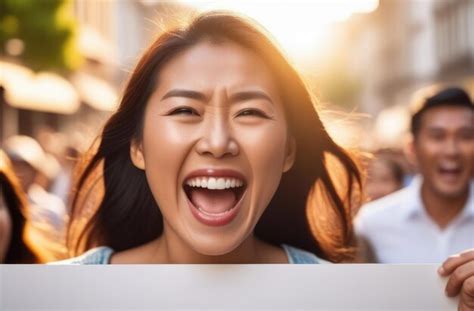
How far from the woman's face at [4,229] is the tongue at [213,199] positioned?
1269 millimetres

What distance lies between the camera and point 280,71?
2084 millimetres

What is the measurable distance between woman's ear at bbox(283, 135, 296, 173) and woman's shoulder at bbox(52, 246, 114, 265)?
0.50m

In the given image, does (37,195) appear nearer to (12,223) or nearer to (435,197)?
(12,223)

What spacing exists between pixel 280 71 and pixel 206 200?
36cm

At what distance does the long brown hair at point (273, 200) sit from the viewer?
2070mm

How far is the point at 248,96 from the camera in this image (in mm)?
2000

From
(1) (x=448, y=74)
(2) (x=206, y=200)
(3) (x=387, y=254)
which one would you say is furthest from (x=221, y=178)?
(1) (x=448, y=74)

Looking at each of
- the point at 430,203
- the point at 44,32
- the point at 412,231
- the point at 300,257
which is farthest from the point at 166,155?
the point at 44,32

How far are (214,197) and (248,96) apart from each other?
0.24m

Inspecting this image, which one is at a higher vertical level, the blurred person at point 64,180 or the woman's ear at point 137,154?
the woman's ear at point 137,154

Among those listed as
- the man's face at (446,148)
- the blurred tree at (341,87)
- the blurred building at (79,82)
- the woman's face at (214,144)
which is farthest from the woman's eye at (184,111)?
the blurred tree at (341,87)

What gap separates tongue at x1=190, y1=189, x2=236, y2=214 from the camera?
1977 millimetres

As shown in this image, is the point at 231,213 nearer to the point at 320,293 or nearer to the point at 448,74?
the point at 320,293

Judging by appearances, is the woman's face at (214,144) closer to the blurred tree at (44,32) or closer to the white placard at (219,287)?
the white placard at (219,287)
